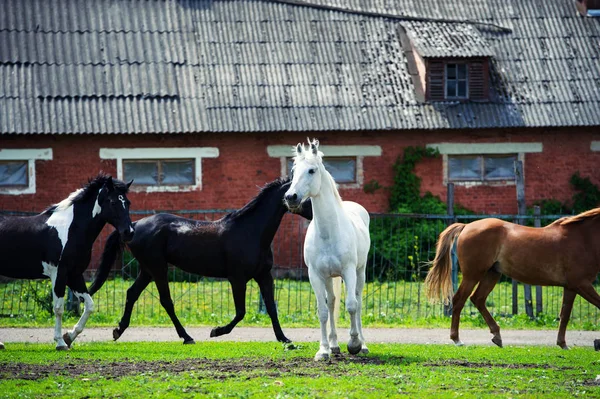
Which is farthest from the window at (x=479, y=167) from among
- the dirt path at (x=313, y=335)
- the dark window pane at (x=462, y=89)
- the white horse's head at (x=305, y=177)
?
the white horse's head at (x=305, y=177)

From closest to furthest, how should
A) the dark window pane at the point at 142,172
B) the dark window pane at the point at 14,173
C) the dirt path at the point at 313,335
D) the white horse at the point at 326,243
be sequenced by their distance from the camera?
the white horse at the point at 326,243
the dirt path at the point at 313,335
the dark window pane at the point at 14,173
the dark window pane at the point at 142,172

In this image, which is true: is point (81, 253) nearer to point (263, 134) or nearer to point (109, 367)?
point (109, 367)

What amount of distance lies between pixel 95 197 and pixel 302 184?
9.94 ft

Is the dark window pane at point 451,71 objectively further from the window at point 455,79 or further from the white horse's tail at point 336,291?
the white horse's tail at point 336,291

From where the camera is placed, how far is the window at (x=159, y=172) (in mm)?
23078

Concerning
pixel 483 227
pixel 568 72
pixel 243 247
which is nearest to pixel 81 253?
pixel 243 247

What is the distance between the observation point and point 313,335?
46.6 feet

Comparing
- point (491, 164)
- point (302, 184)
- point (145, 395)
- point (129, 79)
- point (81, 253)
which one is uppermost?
point (129, 79)

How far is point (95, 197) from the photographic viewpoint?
12375 mm

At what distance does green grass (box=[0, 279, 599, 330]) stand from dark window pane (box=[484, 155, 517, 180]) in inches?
209

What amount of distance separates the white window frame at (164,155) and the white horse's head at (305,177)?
12223 millimetres

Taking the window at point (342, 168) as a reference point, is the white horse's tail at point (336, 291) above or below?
below

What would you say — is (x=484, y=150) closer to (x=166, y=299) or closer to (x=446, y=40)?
(x=446, y=40)

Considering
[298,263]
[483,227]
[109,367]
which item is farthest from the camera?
[298,263]
